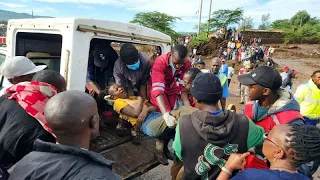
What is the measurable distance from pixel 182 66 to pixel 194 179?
1.68m

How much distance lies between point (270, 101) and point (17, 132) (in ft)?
6.18

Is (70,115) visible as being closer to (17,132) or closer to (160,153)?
(17,132)

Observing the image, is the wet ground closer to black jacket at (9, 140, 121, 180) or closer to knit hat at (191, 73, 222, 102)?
knit hat at (191, 73, 222, 102)

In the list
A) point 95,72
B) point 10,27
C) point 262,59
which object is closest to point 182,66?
point 95,72

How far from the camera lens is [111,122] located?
334 centimetres

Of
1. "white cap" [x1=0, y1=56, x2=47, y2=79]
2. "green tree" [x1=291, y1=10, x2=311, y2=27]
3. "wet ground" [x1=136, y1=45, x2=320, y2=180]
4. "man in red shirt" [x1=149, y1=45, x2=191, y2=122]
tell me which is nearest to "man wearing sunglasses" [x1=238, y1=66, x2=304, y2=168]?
"man in red shirt" [x1=149, y1=45, x2=191, y2=122]

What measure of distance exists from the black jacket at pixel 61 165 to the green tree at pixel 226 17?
27681 millimetres

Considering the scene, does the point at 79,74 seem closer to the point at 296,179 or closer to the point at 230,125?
the point at 230,125

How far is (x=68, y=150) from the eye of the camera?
1.09 m

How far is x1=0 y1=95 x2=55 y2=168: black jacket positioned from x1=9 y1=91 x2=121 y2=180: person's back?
→ 483 mm

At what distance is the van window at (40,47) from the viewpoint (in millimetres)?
3660

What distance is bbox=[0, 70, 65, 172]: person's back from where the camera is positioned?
5.21 ft

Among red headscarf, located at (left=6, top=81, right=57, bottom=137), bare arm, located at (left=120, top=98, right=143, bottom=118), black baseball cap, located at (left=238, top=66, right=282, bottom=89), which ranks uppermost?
black baseball cap, located at (left=238, top=66, right=282, bottom=89)

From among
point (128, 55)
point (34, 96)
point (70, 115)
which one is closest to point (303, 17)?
point (128, 55)
